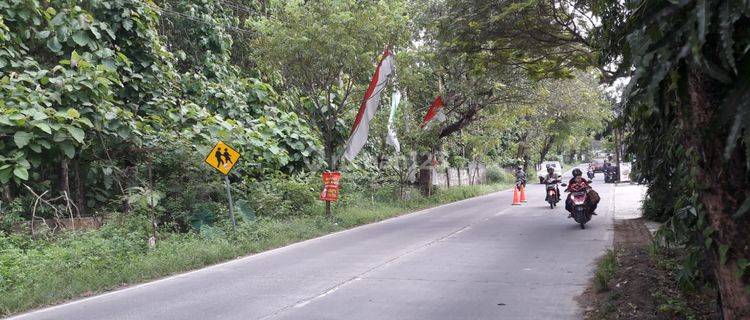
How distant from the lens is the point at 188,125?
51.2 feet

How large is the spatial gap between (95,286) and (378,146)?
16325mm

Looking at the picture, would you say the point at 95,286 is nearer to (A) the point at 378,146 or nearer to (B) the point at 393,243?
(B) the point at 393,243

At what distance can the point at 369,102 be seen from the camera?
16609 millimetres

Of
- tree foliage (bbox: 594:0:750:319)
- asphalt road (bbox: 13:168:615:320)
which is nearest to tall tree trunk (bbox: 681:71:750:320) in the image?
tree foliage (bbox: 594:0:750:319)

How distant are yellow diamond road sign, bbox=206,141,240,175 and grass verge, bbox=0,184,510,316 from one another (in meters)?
1.49

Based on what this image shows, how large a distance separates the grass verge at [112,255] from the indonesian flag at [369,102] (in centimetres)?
274

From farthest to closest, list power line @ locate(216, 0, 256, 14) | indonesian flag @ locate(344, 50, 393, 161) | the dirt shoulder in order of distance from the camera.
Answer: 1. power line @ locate(216, 0, 256, 14)
2. indonesian flag @ locate(344, 50, 393, 161)
3. the dirt shoulder

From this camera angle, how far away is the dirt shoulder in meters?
5.91

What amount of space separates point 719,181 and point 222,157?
1095cm

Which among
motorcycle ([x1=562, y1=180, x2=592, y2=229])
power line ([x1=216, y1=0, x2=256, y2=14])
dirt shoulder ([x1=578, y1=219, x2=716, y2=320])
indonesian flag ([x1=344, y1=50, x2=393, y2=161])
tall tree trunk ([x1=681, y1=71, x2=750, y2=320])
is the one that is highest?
power line ([x1=216, y1=0, x2=256, y2=14])

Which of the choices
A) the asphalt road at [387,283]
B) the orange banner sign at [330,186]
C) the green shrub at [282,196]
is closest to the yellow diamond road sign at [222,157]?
the asphalt road at [387,283]

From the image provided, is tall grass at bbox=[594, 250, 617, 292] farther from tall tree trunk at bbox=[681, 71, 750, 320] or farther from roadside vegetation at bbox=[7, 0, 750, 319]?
tall tree trunk at bbox=[681, 71, 750, 320]

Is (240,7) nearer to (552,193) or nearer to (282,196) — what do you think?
(282,196)

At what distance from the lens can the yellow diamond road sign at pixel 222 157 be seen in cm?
1273
